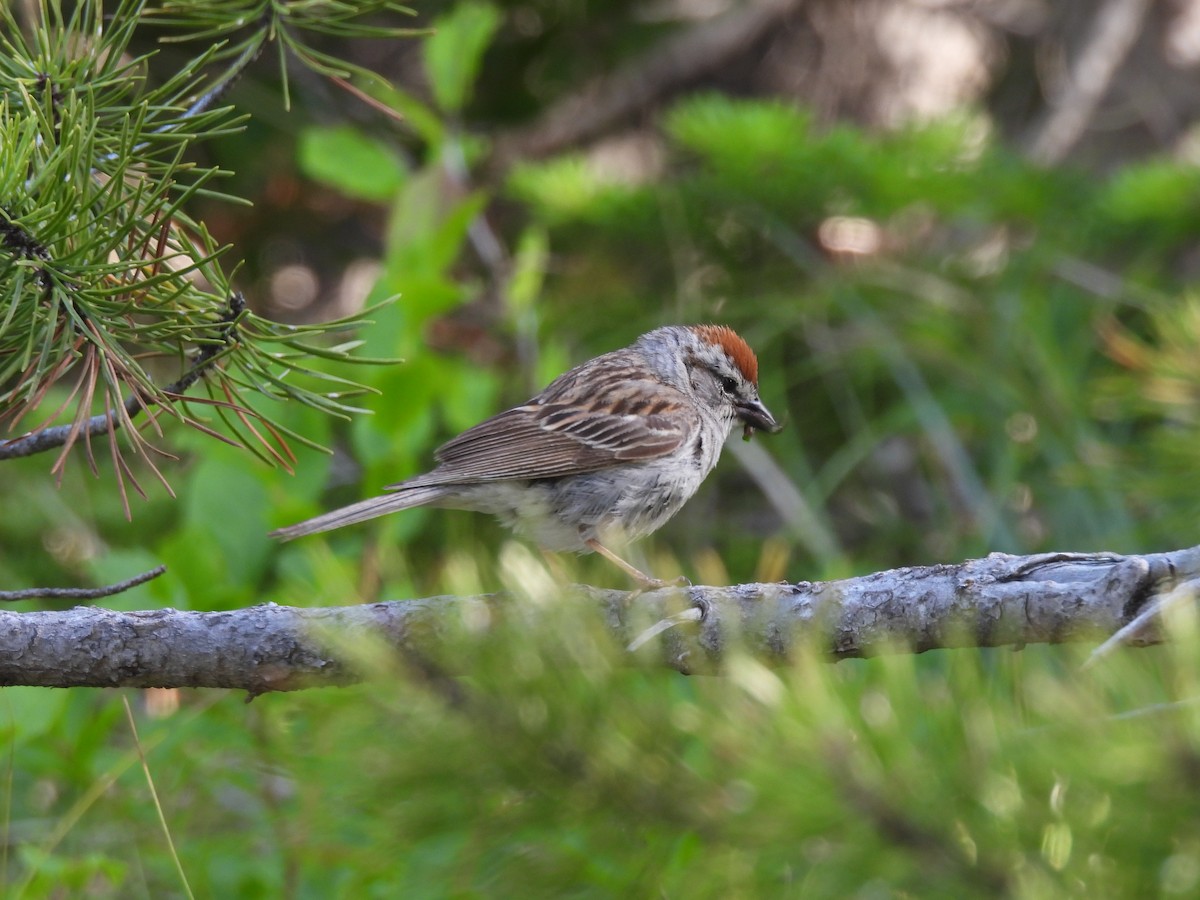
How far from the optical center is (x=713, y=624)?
177cm

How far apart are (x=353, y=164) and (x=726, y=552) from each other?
183cm

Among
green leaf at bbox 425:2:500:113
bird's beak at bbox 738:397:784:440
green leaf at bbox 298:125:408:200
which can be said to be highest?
green leaf at bbox 425:2:500:113

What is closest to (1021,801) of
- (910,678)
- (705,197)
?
(910,678)

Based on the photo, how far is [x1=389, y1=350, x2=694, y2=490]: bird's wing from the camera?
3283 mm

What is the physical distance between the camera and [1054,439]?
4047 mm

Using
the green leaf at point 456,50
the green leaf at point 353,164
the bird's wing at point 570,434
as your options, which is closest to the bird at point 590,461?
the bird's wing at point 570,434

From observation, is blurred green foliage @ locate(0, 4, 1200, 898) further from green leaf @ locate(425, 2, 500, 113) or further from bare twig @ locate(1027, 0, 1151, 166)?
bare twig @ locate(1027, 0, 1151, 166)

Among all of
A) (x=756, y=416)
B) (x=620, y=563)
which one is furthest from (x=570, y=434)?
(x=756, y=416)

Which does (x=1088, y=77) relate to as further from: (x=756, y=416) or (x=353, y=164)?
(x=353, y=164)

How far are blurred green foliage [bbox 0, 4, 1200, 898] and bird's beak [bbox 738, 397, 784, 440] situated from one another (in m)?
0.30

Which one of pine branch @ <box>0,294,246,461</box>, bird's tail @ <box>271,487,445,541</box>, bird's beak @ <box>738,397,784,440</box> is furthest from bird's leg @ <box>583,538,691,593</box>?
pine branch @ <box>0,294,246,461</box>

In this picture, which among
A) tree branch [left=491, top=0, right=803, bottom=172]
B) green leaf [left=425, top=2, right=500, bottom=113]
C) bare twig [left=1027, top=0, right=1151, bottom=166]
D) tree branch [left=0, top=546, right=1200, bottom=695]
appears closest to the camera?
tree branch [left=0, top=546, right=1200, bottom=695]

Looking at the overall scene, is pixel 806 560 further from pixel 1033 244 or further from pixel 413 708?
pixel 413 708

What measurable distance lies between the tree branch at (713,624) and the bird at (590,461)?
1.20m
